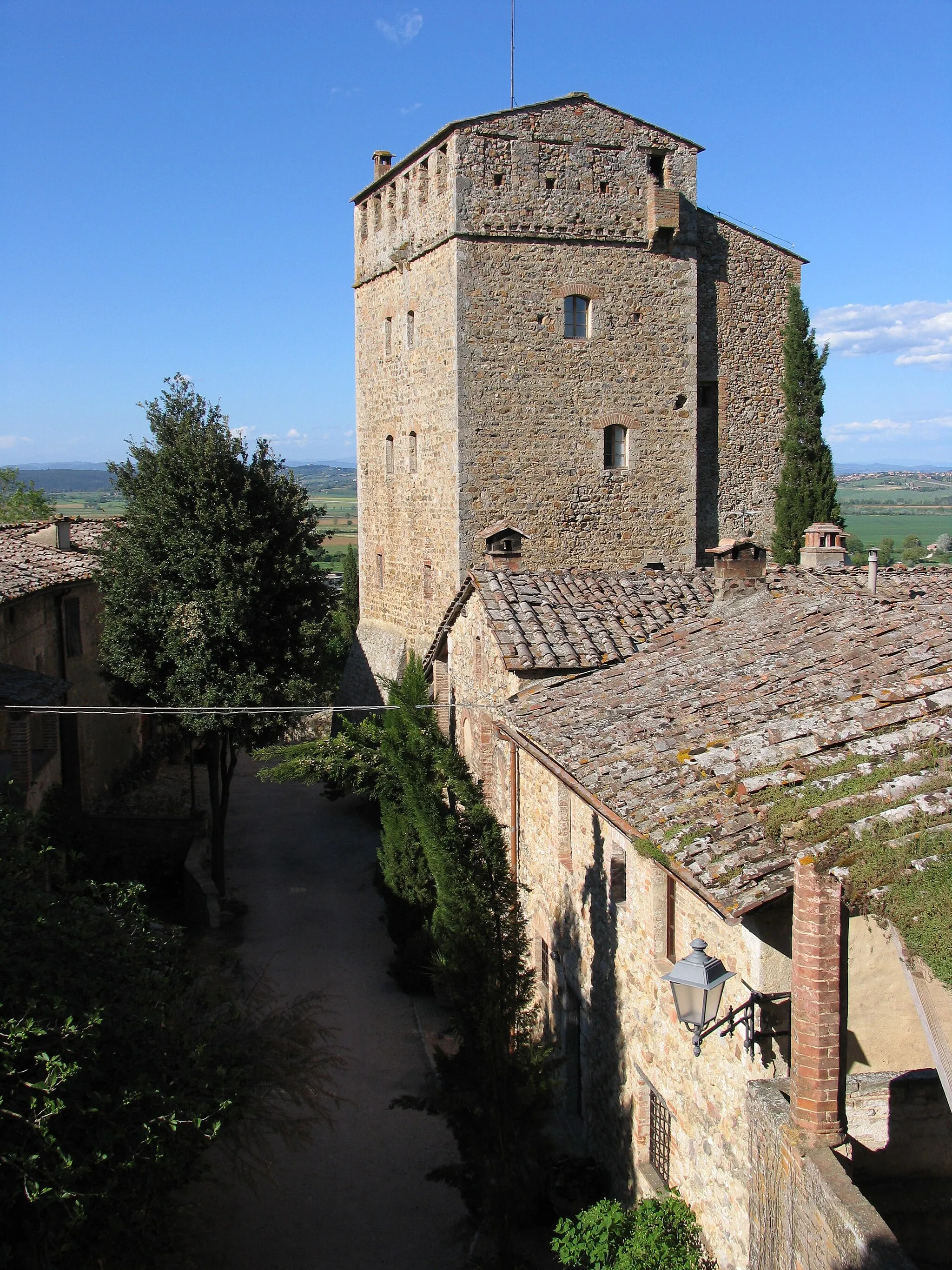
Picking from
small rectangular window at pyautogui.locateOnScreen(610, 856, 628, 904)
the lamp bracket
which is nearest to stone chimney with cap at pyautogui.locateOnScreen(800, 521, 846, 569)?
small rectangular window at pyautogui.locateOnScreen(610, 856, 628, 904)

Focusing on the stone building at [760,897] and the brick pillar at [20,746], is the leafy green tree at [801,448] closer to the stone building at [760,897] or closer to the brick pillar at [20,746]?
the stone building at [760,897]

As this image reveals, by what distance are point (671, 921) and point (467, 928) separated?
378 cm

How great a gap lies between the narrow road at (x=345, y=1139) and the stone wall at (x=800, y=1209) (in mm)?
4708

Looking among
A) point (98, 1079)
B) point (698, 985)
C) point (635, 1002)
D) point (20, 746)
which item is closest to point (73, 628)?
point (20, 746)

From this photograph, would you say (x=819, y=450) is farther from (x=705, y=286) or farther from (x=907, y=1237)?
(x=907, y=1237)

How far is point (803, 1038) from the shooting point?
19.4 ft

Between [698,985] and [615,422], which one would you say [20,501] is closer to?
[615,422]

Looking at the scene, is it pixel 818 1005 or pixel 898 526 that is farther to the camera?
pixel 898 526

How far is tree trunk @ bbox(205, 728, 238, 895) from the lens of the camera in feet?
63.6

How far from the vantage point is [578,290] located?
21234 mm

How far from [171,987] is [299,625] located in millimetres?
11326

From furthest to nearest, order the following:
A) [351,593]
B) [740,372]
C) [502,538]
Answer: [351,593]
[740,372]
[502,538]

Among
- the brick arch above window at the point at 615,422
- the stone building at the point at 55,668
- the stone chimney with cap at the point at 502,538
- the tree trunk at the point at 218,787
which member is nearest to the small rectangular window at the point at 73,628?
the stone building at the point at 55,668

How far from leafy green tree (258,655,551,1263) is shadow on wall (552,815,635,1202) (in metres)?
0.46
